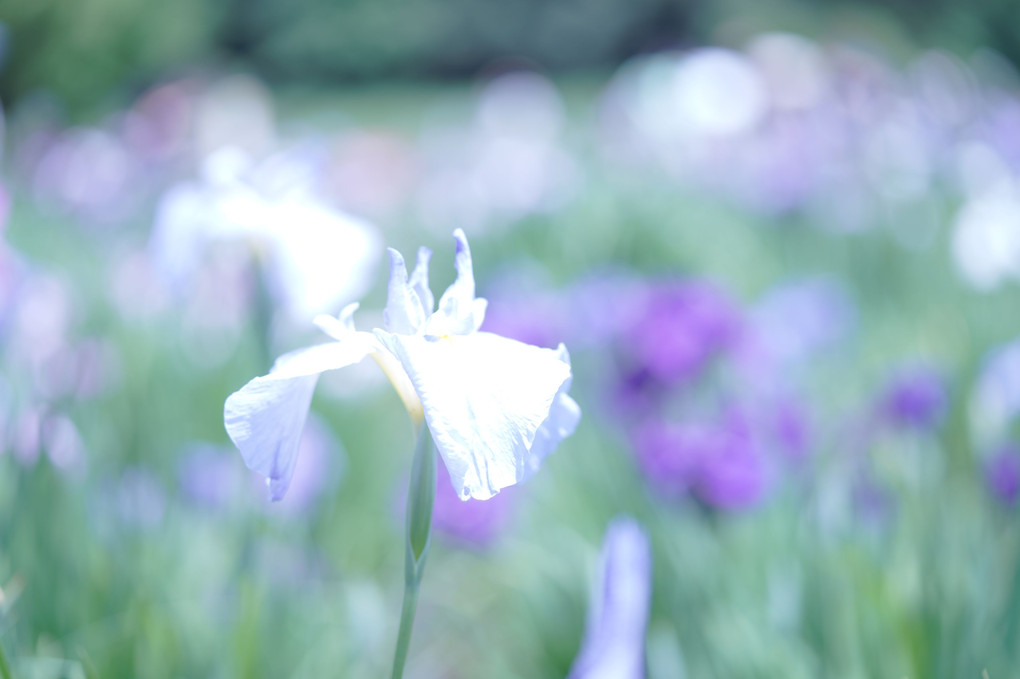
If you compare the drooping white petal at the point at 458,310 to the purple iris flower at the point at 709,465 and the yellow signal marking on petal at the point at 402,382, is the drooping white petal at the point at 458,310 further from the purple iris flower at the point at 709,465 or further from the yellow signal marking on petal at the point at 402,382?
the purple iris flower at the point at 709,465

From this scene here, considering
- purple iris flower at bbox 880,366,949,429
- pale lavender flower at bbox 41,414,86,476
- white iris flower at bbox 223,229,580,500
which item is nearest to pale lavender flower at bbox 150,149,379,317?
pale lavender flower at bbox 41,414,86,476

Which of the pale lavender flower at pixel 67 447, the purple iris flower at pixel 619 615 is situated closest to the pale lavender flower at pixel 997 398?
the purple iris flower at pixel 619 615

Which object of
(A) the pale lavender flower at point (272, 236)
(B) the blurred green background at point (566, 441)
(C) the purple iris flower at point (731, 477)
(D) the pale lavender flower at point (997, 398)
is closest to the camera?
(B) the blurred green background at point (566, 441)

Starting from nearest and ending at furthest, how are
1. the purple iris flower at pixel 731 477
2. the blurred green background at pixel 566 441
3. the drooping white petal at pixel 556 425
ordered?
the drooping white petal at pixel 556 425
the blurred green background at pixel 566 441
the purple iris flower at pixel 731 477

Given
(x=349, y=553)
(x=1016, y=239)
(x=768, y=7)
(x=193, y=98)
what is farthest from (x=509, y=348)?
(x=768, y=7)

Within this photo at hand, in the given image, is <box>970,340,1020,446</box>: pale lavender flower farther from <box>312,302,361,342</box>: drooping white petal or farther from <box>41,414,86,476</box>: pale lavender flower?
<box>41,414,86,476</box>: pale lavender flower

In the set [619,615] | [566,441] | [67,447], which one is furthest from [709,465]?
[67,447]

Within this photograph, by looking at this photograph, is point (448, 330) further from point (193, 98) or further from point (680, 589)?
point (193, 98)
